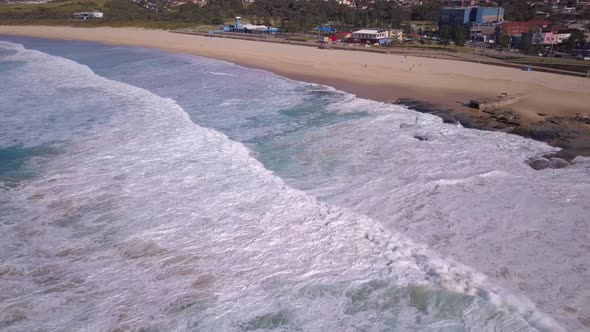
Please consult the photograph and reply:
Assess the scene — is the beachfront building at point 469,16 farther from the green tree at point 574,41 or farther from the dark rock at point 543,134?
the dark rock at point 543,134

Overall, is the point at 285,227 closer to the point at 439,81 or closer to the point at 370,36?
the point at 439,81

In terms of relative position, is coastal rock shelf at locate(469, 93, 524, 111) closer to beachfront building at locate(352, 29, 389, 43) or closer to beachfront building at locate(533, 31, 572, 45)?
beachfront building at locate(352, 29, 389, 43)

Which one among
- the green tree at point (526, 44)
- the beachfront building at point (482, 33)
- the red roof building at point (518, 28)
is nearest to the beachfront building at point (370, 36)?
the beachfront building at point (482, 33)

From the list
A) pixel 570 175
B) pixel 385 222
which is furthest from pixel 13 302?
pixel 570 175

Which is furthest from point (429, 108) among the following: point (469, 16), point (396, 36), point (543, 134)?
point (469, 16)

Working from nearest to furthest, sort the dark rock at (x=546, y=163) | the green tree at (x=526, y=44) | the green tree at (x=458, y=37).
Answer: the dark rock at (x=546, y=163), the green tree at (x=526, y=44), the green tree at (x=458, y=37)

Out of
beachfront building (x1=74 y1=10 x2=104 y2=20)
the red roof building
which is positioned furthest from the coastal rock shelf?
beachfront building (x1=74 y1=10 x2=104 y2=20)

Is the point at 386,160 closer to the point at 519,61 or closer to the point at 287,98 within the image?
the point at 287,98
